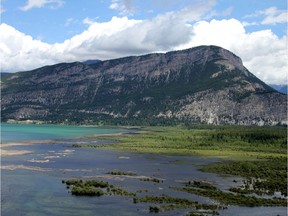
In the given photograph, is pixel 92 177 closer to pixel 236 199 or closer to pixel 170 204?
pixel 170 204

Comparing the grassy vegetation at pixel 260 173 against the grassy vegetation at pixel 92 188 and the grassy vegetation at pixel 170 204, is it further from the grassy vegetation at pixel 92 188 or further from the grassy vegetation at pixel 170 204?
the grassy vegetation at pixel 92 188

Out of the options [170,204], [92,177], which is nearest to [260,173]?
[92,177]

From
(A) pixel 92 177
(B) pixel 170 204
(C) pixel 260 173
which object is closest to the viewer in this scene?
(B) pixel 170 204

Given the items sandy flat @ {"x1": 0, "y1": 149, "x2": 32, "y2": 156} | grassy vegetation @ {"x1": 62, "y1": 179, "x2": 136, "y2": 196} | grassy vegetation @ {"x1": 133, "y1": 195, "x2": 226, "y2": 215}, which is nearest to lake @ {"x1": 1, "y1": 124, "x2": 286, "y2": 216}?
sandy flat @ {"x1": 0, "y1": 149, "x2": 32, "y2": 156}

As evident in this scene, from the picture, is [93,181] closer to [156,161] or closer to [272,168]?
[156,161]

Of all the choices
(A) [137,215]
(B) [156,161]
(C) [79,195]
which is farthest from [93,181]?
(B) [156,161]

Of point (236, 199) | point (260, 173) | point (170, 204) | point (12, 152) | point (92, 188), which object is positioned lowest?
point (170, 204)

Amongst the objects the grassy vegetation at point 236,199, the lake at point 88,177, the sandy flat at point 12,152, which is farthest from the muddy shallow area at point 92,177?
the sandy flat at point 12,152

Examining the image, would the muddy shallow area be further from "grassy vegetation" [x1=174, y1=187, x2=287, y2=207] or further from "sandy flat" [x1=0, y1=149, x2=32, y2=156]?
"sandy flat" [x1=0, y1=149, x2=32, y2=156]
